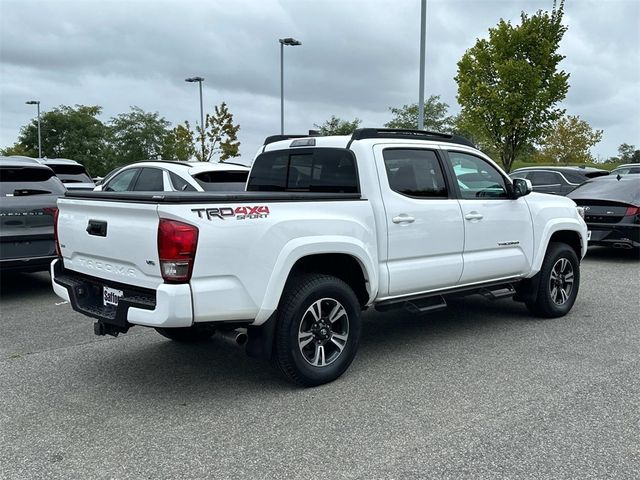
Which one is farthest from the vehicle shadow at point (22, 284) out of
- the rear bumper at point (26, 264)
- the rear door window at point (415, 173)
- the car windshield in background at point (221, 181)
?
the rear door window at point (415, 173)

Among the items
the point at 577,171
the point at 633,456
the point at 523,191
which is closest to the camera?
the point at 633,456

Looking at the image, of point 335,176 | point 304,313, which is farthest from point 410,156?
point 304,313

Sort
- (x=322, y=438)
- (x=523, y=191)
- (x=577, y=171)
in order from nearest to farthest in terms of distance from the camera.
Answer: (x=322, y=438), (x=523, y=191), (x=577, y=171)

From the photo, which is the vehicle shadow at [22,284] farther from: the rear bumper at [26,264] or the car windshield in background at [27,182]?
the car windshield in background at [27,182]

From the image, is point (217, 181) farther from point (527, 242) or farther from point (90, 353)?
point (527, 242)

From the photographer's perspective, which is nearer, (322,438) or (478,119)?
(322,438)

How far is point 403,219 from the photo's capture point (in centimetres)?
487

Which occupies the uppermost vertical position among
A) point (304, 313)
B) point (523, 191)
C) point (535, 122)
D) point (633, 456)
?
point (535, 122)

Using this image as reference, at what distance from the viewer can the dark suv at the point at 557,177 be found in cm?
1670

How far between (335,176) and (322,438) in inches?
89.3

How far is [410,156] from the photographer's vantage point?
17.2ft

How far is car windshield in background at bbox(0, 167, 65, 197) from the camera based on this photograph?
7613mm

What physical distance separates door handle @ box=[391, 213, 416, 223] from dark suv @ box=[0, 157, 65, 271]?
4.65 meters

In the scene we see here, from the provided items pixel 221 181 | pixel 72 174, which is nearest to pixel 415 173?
pixel 221 181
